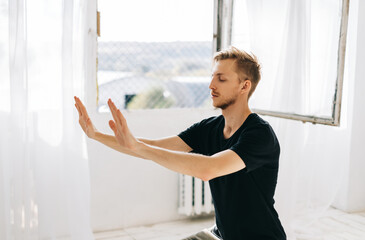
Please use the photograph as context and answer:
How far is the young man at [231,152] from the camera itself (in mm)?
1263

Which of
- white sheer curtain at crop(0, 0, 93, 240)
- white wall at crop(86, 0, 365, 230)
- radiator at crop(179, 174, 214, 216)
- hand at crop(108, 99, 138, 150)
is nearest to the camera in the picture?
hand at crop(108, 99, 138, 150)

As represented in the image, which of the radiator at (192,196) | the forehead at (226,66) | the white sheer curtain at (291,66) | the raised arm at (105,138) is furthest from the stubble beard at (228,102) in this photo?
the radiator at (192,196)

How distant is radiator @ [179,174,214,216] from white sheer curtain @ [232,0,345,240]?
21.4 inches

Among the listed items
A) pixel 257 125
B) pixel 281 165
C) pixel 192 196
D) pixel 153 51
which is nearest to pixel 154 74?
pixel 153 51

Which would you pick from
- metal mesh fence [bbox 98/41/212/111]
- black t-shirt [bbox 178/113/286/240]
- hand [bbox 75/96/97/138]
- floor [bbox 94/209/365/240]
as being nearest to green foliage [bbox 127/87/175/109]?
metal mesh fence [bbox 98/41/212/111]

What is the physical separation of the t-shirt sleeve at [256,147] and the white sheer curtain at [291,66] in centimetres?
104

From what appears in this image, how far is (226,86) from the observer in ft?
5.06

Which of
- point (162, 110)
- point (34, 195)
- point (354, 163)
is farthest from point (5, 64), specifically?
point (354, 163)

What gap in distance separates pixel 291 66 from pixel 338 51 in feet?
1.50

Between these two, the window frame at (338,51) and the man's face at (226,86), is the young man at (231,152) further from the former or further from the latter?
the window frame at (338,51)

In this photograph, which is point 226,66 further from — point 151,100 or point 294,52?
point 151,100

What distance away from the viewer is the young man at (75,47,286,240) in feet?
4.14

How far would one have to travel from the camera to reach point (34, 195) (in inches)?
86.7

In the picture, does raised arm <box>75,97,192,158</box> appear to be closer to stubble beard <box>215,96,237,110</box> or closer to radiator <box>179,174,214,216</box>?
stubble beard <box>215,96,237,110</box>
